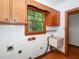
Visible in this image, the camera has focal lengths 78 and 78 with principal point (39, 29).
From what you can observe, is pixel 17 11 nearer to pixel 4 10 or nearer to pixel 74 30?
pixel 4 10

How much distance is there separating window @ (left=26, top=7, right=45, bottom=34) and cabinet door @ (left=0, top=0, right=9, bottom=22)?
3.22 ft

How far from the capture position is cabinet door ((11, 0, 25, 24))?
1831mm

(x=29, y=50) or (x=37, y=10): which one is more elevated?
(x=37, y=10)

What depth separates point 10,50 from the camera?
6.89 ft

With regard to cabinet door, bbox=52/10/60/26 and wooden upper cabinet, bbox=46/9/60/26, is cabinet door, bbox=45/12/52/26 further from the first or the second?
cabinet door, bbox=52/10/60/26

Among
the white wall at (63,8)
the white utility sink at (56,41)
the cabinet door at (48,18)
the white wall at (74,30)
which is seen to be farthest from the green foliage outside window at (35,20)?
the white wall at (74,30)

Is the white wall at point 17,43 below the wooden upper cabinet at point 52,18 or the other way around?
below

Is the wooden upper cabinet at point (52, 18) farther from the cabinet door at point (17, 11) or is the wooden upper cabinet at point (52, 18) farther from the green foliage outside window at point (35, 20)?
the cabinet door at point (17, 11)

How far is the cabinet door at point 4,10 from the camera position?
1611mm

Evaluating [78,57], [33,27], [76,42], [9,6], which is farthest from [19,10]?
[76,42]

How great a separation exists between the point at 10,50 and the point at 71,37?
401cm

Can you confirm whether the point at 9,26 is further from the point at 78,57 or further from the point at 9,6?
the point at 78,57

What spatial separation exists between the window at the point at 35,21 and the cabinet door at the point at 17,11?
64 cm

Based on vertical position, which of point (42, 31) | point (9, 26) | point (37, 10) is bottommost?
point (42, 31)
